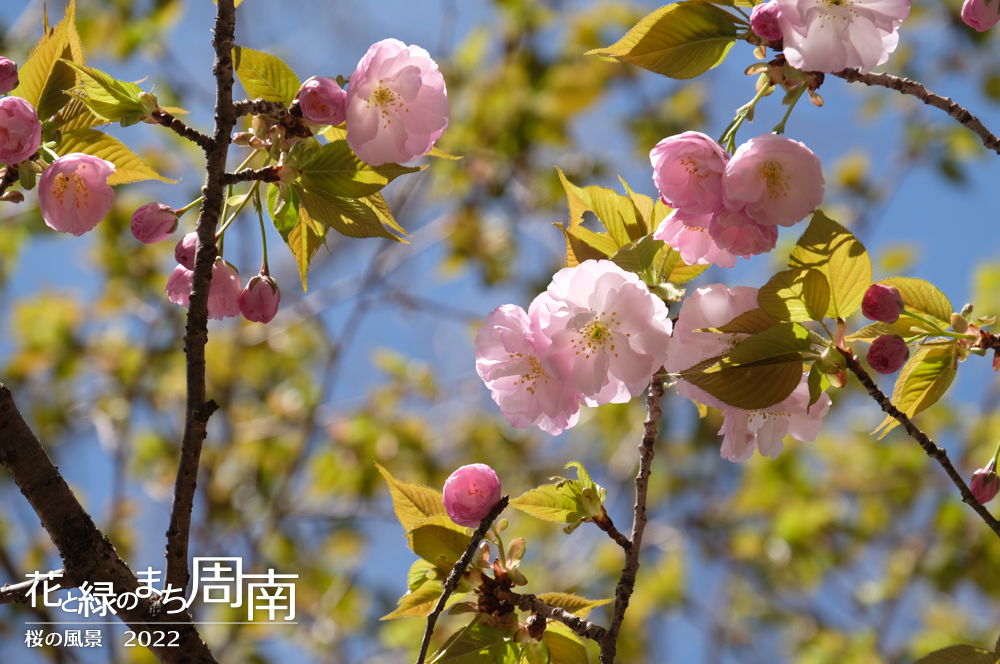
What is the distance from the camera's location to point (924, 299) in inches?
28.7

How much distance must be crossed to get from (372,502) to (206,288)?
2397 mm

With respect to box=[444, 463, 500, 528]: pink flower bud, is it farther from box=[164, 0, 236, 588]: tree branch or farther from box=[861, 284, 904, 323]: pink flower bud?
box=[861, 284, 904, 323]: pink flower bud

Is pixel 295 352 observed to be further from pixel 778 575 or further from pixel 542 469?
pixel 778 575

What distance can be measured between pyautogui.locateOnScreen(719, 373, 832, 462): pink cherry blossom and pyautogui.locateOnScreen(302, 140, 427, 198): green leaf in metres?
0.41

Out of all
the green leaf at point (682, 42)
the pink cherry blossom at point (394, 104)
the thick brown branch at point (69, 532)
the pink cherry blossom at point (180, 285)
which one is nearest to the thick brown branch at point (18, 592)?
the thick brown branch at point (69, 532)

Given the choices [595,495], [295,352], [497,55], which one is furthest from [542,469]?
[595,495]

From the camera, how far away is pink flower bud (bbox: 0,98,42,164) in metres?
0.72

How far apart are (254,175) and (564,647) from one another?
57 cm

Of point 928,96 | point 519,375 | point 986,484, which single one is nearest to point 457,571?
point 519,375

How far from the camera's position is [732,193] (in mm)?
673

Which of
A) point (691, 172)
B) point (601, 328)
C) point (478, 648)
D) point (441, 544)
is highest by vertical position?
point (691, 172)

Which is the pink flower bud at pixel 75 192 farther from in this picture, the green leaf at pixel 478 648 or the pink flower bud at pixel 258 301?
the green leaf at pixel 478 648

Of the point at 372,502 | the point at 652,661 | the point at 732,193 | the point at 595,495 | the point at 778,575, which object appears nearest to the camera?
the point at 732,193

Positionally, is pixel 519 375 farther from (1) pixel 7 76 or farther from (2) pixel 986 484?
(1) pixel 7 76
